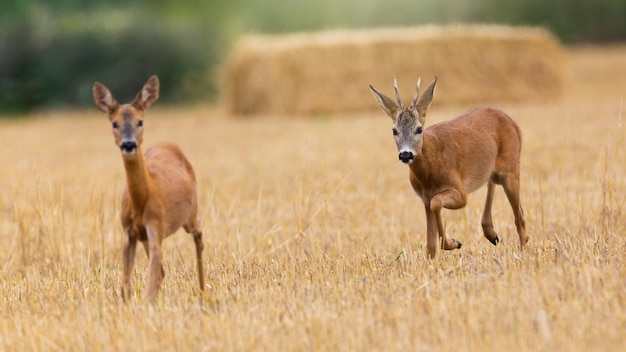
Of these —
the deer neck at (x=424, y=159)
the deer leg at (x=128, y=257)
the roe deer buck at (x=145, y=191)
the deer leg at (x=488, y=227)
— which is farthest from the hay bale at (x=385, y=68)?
the deer leg at (x=128, y=257)

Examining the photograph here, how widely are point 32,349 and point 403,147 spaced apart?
107 inches

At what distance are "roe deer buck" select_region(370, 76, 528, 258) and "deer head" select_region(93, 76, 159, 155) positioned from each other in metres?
1.73

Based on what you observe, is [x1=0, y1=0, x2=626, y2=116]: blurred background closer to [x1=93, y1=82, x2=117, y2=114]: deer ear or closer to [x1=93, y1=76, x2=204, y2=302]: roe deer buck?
[x1=93, y1=76, x2=204, y2=302]: roe deer buck

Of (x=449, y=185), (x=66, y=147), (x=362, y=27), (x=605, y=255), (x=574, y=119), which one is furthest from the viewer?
(x=362, y=27)

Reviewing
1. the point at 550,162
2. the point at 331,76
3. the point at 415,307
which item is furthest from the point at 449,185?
the point at 331,76

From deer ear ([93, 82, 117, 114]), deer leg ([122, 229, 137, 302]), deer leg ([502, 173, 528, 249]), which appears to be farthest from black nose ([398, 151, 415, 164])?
deer ear ([93, 82, 117, 114])

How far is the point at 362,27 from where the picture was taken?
41406 mm

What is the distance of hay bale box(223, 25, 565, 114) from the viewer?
76.6ft

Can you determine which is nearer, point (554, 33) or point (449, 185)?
point (449, 185)

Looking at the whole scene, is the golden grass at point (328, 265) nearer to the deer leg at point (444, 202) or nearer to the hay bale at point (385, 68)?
the deer leg at point (444, 202)

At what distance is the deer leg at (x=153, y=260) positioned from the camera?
6520 millimetres

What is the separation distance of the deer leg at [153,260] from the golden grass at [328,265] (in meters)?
0.09

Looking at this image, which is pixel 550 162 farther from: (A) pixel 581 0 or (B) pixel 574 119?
(A) pixel 581 0

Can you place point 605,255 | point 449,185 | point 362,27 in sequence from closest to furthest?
point 605,255
point 449,185
point 362,27
